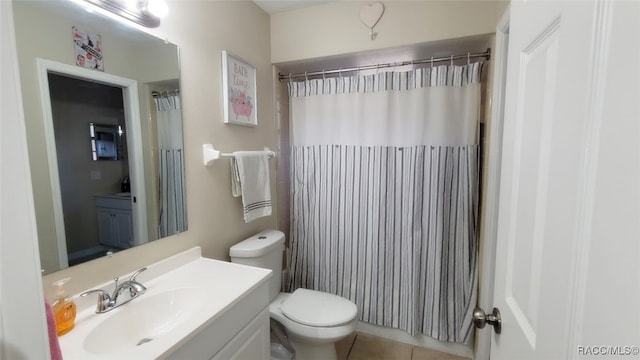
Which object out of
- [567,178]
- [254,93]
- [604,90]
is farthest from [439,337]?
[254,93]

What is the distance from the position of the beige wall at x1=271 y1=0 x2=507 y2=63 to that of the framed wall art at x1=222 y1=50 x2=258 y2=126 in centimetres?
38

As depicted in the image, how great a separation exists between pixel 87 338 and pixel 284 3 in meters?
2.01

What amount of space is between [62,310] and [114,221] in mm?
334

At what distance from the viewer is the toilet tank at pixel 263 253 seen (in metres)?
1.57

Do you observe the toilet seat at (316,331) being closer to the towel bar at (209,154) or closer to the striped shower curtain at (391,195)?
the striped shower curtain at (391,195)

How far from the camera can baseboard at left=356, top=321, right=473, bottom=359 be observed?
72.6 inches

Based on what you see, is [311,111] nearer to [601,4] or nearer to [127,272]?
[127,272]

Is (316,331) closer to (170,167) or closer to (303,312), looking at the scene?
(303,312)

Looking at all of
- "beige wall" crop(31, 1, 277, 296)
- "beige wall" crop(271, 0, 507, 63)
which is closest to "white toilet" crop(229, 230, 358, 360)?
"beige wall" crop(31, 1, 277, 296)

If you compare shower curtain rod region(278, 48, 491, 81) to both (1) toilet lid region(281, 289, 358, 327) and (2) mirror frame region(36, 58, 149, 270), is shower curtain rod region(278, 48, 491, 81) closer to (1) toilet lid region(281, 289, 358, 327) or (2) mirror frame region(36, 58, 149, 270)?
(2) mirror frame region(36, 58, 149, 270)

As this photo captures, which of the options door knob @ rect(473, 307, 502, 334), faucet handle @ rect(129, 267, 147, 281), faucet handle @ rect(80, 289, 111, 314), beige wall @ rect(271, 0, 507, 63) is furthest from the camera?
beige wall @ rect(271, 0, 507, 63)

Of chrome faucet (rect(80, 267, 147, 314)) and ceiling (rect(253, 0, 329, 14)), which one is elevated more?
ceiling (rect(253, 0, 329, 14))

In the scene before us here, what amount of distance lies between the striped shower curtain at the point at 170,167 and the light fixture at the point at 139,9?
0.31m

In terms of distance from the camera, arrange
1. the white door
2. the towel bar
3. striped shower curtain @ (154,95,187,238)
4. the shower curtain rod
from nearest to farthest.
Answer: the white door, striped shower curtain @ (154,95,187,238), the towel bar, the shower curtain rod
